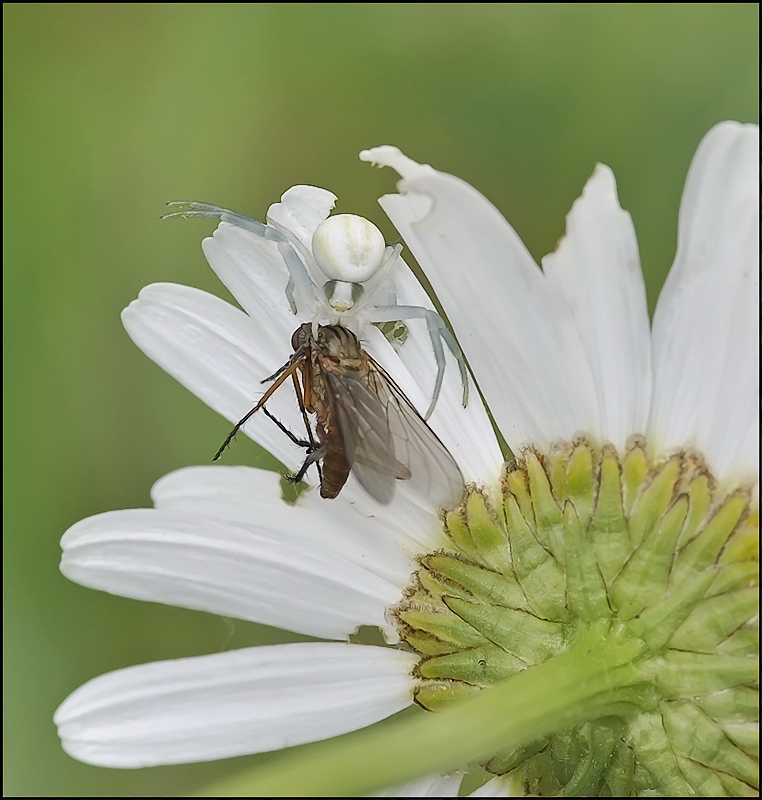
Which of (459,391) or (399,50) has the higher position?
(399,50)

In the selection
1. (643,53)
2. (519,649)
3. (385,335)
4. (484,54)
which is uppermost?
(484,54)

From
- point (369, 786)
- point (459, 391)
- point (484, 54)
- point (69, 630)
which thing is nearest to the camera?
point (369, 786)

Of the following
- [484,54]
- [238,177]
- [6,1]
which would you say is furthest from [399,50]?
[6,1]

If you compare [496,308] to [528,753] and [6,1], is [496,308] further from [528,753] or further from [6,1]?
[6,1]

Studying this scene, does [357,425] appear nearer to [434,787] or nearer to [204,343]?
[204,343]

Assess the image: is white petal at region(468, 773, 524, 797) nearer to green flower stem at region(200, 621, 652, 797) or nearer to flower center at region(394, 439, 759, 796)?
flower center at region(394, 439, 759, 796)

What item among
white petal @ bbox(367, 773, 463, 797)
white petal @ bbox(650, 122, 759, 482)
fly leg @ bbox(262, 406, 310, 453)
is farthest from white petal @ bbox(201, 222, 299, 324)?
white petal @ bbox(367, 773, 463, 797)

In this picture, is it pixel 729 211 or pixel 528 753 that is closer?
pixel 729 211

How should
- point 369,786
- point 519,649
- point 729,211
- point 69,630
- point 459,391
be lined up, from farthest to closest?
point 69,630, point 459,391, point 519,649, point 729,211, point 369,786
